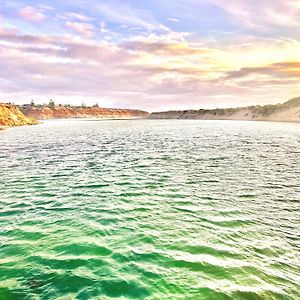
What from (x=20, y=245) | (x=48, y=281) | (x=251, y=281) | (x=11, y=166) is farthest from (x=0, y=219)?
(x=11, y=166)

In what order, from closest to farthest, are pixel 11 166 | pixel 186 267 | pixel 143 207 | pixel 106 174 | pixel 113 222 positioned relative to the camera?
pixel 186 267 < pixel 113 222 < pixel 143 207 < pixel 106 174 < pixel 11 166

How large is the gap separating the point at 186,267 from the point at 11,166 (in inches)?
812

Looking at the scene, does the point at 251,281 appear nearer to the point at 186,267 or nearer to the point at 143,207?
the point at 186,267

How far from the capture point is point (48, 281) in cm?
755

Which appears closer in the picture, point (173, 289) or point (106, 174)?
point (173, 289)

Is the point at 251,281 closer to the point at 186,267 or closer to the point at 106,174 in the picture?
the point at 186,267

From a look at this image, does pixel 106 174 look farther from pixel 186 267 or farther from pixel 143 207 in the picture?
pixel 186 267

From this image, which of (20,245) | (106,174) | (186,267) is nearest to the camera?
(186,267)

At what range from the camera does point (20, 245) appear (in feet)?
31.5

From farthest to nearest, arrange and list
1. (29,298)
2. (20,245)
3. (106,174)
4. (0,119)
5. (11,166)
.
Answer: (0,119), (11,166), (106,174), (20,245), (29,298)

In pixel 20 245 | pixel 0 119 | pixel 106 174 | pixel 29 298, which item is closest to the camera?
pixel 29 298

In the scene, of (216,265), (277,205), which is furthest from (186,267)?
(277,205)

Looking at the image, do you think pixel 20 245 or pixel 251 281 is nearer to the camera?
pixel 251 281

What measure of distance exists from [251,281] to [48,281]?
4998 mm
